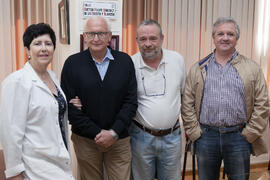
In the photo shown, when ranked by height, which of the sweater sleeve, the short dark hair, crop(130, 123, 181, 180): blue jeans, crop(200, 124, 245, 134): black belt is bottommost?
crop(130, 123, 181, 180): blue jeans

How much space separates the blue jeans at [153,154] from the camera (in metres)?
2.22

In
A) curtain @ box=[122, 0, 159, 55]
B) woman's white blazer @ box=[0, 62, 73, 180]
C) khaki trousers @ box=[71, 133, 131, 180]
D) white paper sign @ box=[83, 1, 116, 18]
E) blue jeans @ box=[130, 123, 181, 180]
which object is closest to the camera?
woman's white blazer @ box=[0, 62, 73, 180]

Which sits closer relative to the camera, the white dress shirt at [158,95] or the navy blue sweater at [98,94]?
the navy blue sweater at [98,94]

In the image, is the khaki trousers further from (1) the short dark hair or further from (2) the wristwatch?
(1) the short dark hair

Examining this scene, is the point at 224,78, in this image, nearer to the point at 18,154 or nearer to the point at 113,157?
the point at 113,157

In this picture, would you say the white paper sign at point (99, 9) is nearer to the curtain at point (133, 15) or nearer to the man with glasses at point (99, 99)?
the man with glasses at point (99, 99)

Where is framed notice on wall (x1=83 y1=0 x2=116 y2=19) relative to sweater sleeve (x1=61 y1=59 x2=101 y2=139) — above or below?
above

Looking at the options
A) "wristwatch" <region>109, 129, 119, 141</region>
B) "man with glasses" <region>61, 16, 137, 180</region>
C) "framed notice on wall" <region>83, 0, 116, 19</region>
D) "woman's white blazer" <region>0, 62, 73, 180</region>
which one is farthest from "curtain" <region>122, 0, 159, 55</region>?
"woman's white blazer" <region>0, 62, 73, 180</region>

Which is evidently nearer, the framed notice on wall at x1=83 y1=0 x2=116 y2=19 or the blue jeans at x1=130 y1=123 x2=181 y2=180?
the blue jeans at x1=130 y1=123 x2=181 y2=180

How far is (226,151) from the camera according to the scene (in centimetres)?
221

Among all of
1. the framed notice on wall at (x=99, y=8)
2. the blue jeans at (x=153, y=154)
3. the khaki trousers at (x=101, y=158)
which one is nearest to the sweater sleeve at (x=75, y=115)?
the khaki trousers at (x=101, y=158)

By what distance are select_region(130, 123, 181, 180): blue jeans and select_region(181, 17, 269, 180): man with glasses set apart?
0.60ft

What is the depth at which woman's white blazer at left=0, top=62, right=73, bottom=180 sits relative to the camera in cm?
147

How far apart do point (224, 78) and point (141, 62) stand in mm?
613
